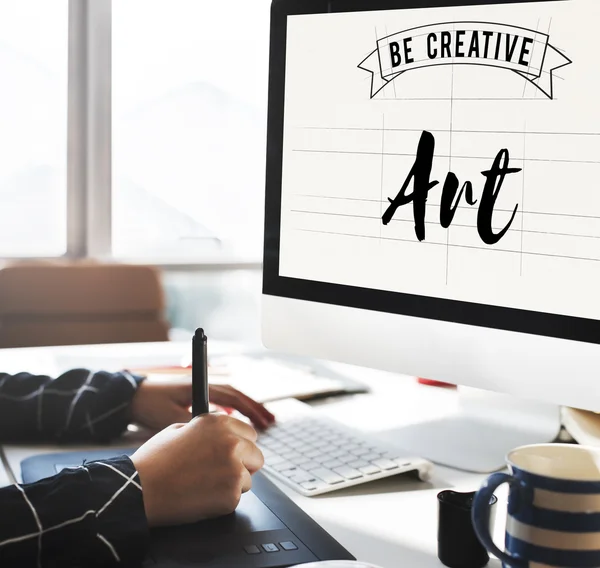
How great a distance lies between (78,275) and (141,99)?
104 cm

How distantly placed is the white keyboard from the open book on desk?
15 centimetres

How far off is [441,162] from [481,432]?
32cm

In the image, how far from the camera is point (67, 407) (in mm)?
930

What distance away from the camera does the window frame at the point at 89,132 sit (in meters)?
2.85

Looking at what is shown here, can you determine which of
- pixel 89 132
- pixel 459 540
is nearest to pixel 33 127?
pixel 89 132

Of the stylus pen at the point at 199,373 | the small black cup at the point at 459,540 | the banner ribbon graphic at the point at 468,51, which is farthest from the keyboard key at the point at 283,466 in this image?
the banner ribbon graphic at the point at 468,51

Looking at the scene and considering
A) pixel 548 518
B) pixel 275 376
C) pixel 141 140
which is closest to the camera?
pixel 548 518

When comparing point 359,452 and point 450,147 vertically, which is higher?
point 450,147

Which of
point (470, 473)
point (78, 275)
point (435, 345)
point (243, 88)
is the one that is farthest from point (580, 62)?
point (243, 88)

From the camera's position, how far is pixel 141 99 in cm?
309

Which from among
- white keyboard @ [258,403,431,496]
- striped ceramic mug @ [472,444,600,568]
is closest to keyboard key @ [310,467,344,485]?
white keyboard @ [258,403,431,496]

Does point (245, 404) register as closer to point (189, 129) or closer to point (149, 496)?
point (149, 496)

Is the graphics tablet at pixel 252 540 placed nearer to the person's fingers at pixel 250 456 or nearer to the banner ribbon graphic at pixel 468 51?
the person's fingers at pixel 250 456

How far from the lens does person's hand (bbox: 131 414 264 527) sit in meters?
0.66
